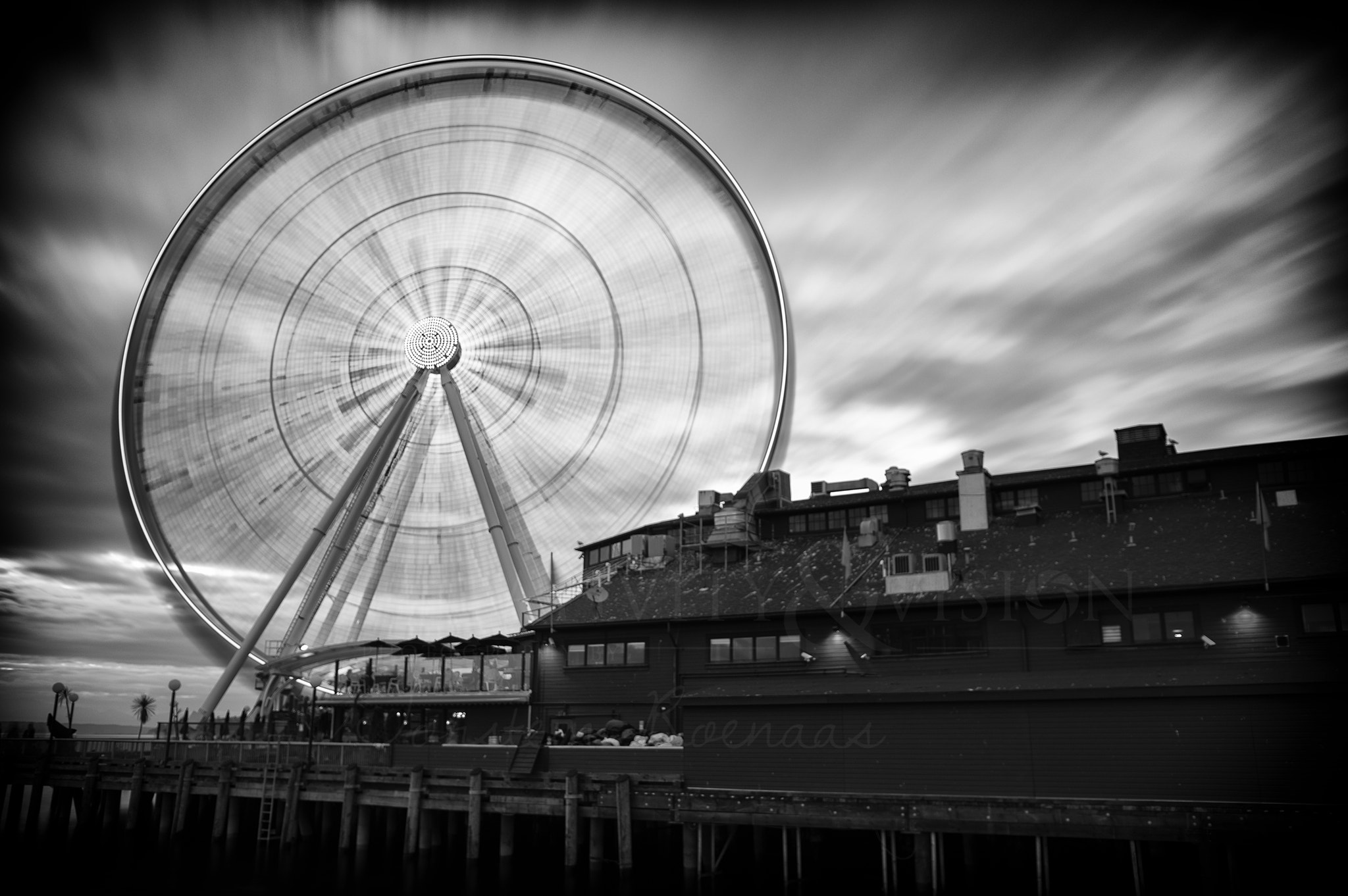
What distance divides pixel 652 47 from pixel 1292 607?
25.8m

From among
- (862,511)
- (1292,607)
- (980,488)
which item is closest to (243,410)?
(862,511)

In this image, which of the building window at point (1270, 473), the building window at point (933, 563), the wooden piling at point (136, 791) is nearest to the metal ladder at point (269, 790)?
the wooden piling at point (136, 791)

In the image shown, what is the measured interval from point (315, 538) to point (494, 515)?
8.62 metres

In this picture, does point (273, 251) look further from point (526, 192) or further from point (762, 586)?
point (762, 586)

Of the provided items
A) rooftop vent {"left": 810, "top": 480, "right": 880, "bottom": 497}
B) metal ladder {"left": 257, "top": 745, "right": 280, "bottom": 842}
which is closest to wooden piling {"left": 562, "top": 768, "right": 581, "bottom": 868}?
metal ladder {"left": 257, "top": 745, "right": 280, "bottom": 842}

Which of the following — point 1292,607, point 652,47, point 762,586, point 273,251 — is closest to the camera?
point 1292,607

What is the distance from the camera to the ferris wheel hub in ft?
133

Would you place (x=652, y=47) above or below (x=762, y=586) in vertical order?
above

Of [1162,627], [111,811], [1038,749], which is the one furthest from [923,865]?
[111,811]

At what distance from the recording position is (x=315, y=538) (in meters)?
39.8

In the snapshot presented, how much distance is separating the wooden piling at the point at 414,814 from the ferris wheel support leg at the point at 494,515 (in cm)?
710

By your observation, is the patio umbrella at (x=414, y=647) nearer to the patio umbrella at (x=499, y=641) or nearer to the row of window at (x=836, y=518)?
the patio umbrella at (x=499, y=641)

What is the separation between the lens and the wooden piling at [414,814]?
89.8ft

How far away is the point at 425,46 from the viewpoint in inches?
1522
